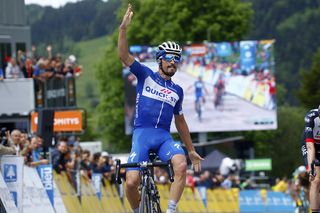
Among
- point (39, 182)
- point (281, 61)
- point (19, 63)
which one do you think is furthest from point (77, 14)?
point (39, 182)

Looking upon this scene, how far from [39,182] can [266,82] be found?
103 ft

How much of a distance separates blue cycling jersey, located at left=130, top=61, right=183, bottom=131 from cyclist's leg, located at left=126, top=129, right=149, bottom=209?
167mm

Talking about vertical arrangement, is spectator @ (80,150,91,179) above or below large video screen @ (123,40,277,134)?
below

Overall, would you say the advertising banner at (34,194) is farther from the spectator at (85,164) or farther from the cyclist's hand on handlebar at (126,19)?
the spectator at (85,164)

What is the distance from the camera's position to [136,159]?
49.0 feet

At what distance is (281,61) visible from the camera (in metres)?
182

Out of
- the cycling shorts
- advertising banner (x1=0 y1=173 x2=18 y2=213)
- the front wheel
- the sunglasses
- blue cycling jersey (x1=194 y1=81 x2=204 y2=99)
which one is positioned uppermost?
the sunglasses

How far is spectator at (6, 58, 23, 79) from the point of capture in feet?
110

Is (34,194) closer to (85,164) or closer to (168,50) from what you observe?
(168,50)

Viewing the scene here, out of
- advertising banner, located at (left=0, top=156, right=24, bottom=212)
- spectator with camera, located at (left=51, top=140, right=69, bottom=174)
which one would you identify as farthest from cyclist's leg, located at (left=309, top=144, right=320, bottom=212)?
spectator with camera, located at (left=51, top=140, right=69, bottom=174)

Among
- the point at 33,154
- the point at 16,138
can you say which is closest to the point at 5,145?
the point at 16,138

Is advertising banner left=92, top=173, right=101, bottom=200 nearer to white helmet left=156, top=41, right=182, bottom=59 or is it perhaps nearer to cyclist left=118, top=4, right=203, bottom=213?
Result: cyclist left=118, top=4, right=203, bottom=213

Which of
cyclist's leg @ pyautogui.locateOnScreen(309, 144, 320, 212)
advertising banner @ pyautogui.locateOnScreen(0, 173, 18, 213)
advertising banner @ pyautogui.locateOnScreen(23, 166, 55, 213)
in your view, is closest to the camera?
cyclist's leg @ pyautogui.locateOnScreen(309, 144, 320, 212)

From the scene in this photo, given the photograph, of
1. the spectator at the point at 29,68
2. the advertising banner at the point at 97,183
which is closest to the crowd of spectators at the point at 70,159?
the advertising banner at the point at 97,183
